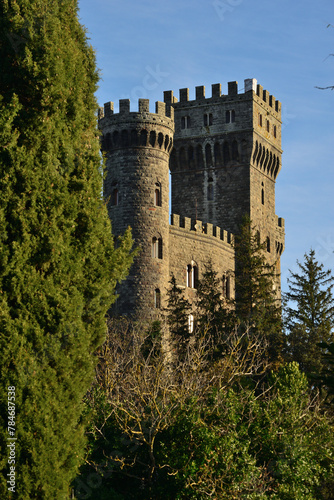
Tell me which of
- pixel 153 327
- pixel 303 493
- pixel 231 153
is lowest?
pixel 303 493

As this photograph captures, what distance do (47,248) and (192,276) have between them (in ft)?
94.5

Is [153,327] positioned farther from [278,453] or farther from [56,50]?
[56,50]

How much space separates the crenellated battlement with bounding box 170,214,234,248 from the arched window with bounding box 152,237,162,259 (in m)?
2.40

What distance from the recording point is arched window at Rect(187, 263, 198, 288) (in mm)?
41156

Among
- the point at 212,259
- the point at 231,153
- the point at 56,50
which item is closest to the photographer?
the point at 56,50

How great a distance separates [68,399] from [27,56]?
568cm

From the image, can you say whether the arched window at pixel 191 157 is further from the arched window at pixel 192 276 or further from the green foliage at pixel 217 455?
the green foliage at pixel 217 455

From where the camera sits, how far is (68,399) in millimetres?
12922

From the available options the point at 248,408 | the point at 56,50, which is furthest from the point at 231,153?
the point at 56,50

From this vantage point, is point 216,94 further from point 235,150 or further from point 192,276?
point 192,276

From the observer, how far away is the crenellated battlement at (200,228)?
40.7 m

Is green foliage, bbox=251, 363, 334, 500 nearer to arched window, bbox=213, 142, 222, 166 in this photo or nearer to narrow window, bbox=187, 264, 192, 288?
narrow window, bbox=187, 264, 192, 288

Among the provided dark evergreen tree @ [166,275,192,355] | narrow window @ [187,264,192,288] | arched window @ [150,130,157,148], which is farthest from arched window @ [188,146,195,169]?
dark evergreen tree @ [166,275,192,355]

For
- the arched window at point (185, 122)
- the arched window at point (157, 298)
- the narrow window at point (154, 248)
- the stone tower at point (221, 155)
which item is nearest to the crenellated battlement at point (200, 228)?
the narrow window at point (154, 248)
